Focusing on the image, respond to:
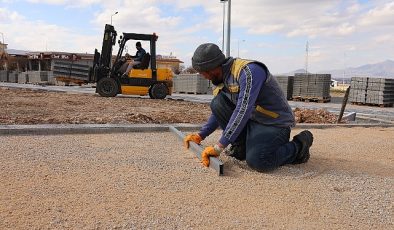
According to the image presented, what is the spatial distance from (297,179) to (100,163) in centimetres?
197

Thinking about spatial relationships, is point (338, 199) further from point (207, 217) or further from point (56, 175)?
point (56, 175)

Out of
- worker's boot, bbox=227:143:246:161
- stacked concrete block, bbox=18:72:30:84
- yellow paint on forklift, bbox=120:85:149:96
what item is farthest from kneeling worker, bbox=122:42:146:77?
stacked concrete block, bbox=18:72:30:84

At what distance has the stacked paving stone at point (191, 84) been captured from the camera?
23859 millimetres

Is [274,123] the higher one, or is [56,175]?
[274,123]

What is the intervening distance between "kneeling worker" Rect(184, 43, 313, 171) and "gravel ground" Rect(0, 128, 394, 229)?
0.61 ft

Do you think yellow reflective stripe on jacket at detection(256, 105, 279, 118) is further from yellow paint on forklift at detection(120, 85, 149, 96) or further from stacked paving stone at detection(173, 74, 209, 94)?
stacked paving stone at detection(173, 74, 209, 94)

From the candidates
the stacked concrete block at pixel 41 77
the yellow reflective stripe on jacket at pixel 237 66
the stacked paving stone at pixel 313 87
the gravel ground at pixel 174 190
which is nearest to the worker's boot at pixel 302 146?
the gravel ground at pixel 174 190

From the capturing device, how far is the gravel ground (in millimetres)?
2793

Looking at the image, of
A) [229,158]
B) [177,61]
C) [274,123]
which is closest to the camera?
[274,123]

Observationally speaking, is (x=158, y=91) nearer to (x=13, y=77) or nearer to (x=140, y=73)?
(x=140, y=73)

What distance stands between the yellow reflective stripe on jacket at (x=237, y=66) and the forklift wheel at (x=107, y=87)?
11.5m

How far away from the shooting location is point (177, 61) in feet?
212

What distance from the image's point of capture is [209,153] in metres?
4.10

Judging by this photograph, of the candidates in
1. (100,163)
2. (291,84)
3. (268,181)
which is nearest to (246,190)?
(268,181)
